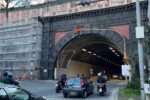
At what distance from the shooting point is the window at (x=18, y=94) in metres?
6.35

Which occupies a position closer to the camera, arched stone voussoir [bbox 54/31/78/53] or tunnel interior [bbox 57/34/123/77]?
arched stone voussoir [bbox 54/31/78/53]

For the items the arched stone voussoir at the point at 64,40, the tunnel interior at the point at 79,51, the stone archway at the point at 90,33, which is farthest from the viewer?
the tunnel interior at the point at 79,51

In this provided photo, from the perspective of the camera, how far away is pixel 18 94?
258 inches

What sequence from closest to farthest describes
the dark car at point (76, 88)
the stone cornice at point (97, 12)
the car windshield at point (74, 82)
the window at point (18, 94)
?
the window at point (18, 94)
the dark car at point (76, 88)
the car windshield at point (74, 82)
the stone cornice at point (97, 12)

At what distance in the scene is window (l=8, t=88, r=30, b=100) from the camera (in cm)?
635

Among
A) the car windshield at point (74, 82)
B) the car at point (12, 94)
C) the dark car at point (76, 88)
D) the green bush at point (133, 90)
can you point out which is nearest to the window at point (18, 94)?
the car at point (12, 94)

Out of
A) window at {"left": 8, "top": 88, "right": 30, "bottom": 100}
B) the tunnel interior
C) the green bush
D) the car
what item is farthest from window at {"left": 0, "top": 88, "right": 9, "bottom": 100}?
the tunnel interior

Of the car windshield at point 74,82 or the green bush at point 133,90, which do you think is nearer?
the car windshield at point 74,82

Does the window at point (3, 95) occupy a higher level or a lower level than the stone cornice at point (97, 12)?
lower

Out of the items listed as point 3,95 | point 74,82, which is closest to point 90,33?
point 74,82

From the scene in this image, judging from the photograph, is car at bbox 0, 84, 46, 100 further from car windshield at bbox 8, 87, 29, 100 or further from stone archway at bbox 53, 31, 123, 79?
stone archway at bbox 53, 31, 123, 79

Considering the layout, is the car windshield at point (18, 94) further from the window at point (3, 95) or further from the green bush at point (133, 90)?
the green bush at point (133, 90)

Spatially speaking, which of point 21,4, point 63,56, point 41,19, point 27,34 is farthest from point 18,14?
point 63,56

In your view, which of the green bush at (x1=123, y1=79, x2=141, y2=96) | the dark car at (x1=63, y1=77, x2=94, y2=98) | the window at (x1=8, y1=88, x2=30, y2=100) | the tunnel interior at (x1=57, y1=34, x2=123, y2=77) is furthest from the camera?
the tunnel interior at (x1=57, y1=34, x2=123, y2=77)
